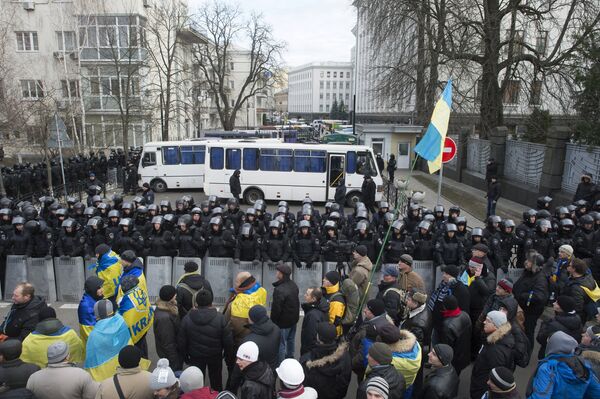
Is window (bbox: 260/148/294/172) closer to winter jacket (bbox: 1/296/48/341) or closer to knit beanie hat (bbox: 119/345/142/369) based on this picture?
winter jacket (bbox: 1/296/48/341)

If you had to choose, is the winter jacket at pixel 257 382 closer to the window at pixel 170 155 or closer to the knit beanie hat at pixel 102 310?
the knit beanie hat at pixel 102 310

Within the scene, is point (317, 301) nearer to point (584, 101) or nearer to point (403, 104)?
point (584, 101)

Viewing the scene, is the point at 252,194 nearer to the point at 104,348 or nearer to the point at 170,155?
the point at 170,155

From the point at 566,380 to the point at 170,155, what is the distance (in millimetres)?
20559

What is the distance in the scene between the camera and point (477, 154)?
82.8 feet

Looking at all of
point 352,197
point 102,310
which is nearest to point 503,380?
point 102,310

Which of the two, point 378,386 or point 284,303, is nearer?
point 378,386

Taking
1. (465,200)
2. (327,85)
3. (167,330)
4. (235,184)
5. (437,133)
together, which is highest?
(327,85)

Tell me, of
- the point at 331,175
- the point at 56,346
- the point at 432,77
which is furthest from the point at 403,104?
the point at 56,346

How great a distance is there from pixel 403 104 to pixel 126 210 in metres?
18.4

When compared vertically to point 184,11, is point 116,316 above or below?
below

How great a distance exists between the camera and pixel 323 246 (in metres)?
8.91

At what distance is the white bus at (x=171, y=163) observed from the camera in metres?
22.1

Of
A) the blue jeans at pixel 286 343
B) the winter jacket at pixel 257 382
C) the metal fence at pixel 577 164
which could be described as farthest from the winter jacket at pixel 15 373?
the metal fence at pixel 577 164
